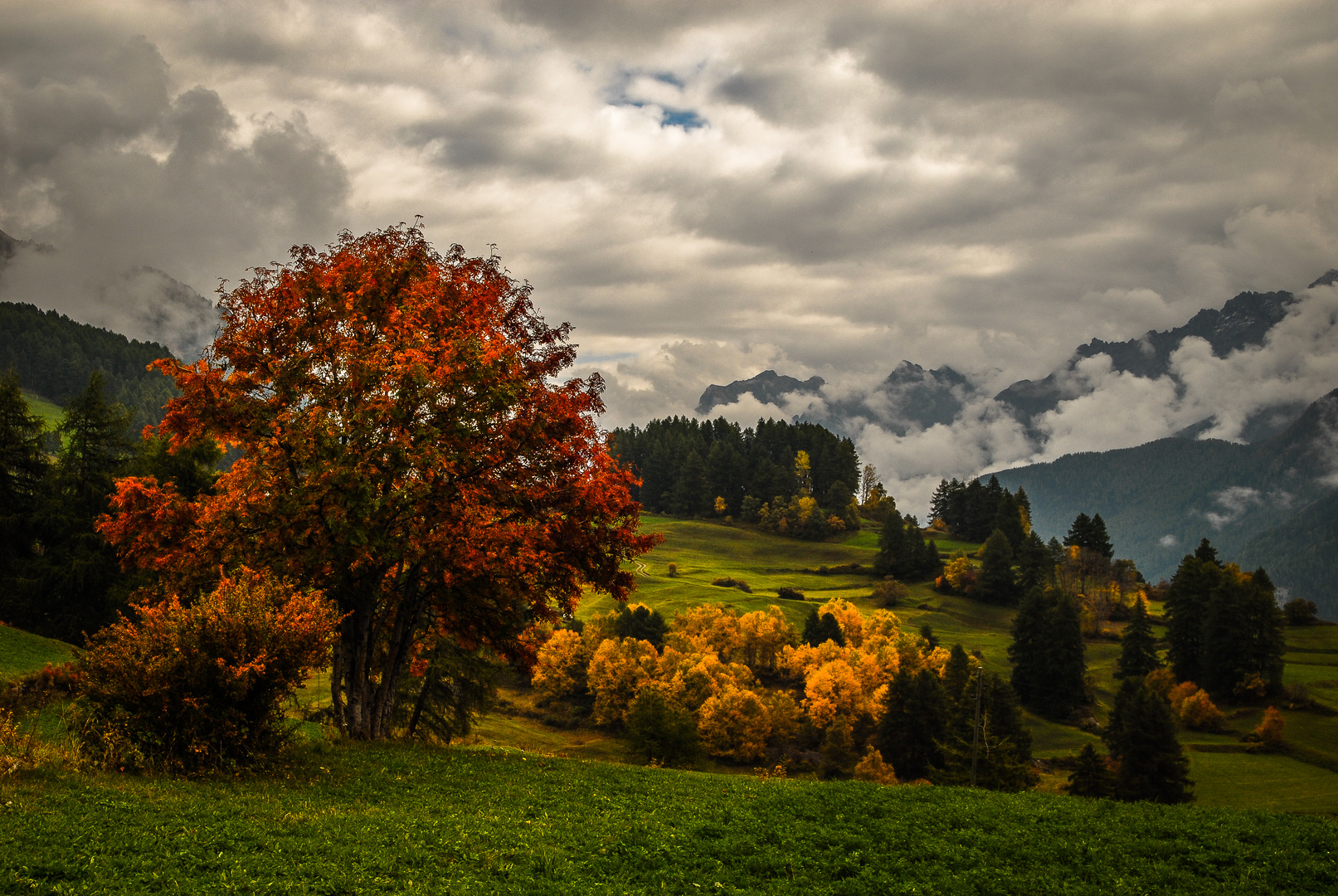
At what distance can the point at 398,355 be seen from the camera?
17.5 m

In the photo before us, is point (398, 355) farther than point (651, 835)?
Yes

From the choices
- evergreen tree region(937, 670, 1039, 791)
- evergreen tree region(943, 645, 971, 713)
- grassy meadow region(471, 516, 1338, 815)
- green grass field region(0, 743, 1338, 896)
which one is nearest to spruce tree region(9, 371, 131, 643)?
grassy meadow region(471, 516, 1338, 815)

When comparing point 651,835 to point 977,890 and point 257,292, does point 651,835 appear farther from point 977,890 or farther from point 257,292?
point 257,292

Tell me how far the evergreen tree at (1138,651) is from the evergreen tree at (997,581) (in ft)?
114

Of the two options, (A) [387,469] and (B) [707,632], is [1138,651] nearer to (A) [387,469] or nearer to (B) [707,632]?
(B) [707,632]

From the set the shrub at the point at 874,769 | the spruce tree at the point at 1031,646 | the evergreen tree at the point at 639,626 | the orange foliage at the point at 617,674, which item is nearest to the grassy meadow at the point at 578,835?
the shrub at the point at 874,769

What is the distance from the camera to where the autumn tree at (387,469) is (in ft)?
57.7

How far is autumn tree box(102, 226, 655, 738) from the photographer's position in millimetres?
17594

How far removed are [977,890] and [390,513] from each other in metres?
13.9

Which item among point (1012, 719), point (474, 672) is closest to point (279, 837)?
point (474, 672)

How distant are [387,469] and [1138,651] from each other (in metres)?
108

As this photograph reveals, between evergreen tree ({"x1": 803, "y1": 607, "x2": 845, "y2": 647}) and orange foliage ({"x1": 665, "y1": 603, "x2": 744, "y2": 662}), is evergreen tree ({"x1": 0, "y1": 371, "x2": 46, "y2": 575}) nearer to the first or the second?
orange foliage ({"x1": 665, "y1": 603, "x2": 744, "y2": 662})

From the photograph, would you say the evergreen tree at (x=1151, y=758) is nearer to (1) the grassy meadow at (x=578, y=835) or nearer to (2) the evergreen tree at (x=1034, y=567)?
(1) the grassy meadow at (x=578, y=835)

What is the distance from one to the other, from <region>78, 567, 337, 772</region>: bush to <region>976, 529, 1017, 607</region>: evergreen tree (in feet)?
456
